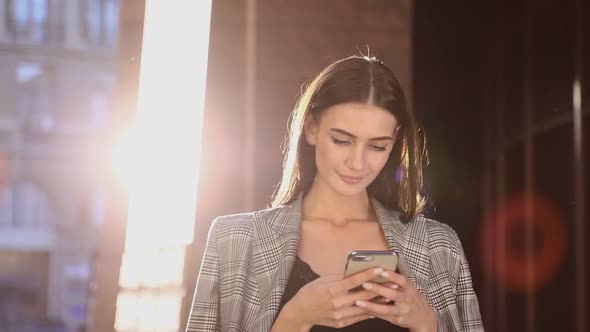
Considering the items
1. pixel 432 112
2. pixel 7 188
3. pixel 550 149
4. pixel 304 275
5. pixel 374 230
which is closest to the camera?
pixel 304 275

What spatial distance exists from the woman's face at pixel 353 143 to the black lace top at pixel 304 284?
0.27m

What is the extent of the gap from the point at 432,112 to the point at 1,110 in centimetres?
2109

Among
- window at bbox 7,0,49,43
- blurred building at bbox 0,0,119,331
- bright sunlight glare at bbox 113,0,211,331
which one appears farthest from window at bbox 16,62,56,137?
bright sunlight glare at bbox 113,0,211,331

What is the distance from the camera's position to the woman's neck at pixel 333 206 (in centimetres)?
272

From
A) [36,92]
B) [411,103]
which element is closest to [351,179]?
[411,103]

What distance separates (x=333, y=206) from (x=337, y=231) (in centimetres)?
8

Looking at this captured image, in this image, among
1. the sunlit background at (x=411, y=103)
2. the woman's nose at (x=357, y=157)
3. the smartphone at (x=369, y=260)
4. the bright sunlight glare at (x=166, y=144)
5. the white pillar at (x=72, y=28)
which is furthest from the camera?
the white pillar at (x=72, y=28)

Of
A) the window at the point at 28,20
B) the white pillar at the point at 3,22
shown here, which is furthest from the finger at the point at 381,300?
the white pillar at the point at 3,22

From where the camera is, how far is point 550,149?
5977mm

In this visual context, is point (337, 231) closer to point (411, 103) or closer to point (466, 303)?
point (466, 303)

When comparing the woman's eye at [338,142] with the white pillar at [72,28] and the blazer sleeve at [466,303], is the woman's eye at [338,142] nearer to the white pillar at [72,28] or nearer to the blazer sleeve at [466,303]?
the blazer sleeve at [466,303]

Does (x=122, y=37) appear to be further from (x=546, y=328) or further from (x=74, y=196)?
(x=74, y=196)

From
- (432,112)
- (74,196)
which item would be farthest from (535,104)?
(74,196)

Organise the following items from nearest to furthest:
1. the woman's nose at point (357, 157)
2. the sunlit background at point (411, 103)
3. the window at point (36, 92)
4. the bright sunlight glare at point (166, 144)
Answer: the woman's nose at point (357, 157), the bright sunlight glare at point (166, 144), the sunlit background at point (411, 103), the window at point (36, 92)
